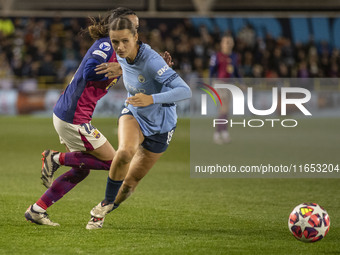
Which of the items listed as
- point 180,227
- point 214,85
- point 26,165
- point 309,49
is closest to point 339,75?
point 309,49

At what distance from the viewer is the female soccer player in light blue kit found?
18.8 ft

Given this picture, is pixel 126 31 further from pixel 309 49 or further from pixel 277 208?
pixel 309 49

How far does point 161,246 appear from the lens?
552 cm

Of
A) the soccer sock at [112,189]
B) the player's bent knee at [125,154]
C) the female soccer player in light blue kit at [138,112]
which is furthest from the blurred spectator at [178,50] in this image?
the player's bent knee at [125,154]

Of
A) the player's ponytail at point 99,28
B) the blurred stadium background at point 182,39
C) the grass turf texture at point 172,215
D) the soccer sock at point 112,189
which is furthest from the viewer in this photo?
the blurred stadium background at point 182,39

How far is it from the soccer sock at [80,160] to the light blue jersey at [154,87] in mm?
578

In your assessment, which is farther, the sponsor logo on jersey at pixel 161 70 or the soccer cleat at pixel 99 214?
the soccer cleat at pixel 99 214

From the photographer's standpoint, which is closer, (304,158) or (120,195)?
(120,195)

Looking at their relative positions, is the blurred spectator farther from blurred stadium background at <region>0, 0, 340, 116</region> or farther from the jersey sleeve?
the jersey sleeve

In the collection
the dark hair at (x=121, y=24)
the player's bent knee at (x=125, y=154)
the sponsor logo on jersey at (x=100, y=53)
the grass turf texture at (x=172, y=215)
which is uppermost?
the dark hair at (x=121, y=24)

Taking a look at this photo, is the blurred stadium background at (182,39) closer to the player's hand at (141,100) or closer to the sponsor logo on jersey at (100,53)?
the sponsor logo on jersey at (100,53)

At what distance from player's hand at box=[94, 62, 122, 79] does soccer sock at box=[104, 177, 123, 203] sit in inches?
37.6

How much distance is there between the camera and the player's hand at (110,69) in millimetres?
5938

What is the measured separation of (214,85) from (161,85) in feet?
31.1
